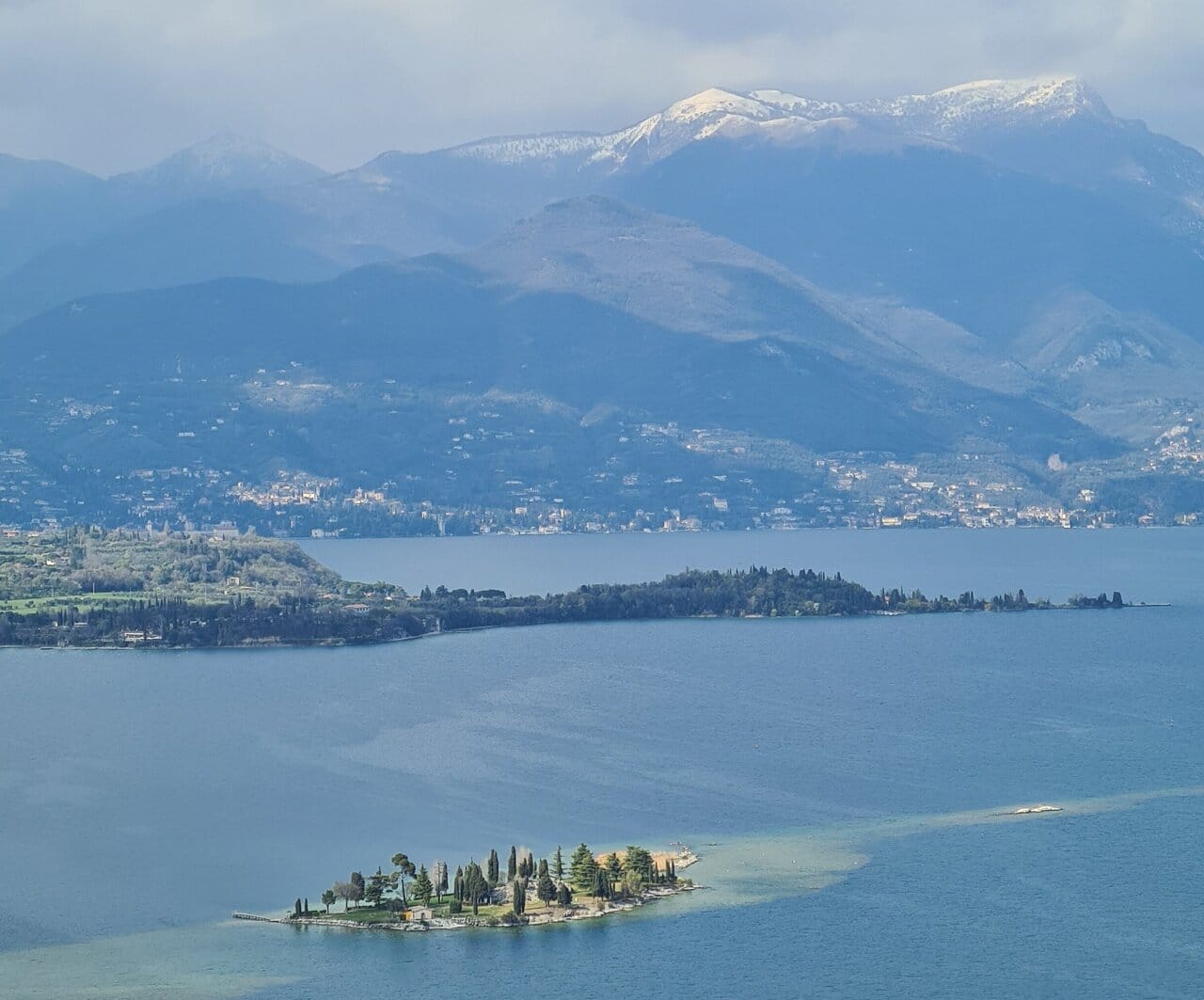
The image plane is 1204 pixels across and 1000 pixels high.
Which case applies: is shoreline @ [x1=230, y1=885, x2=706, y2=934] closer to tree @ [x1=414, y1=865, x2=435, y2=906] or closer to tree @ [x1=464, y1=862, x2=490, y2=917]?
tree @ [x1=464, y1=862, x2=490, y2=917]

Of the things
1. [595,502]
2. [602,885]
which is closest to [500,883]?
[602,885]

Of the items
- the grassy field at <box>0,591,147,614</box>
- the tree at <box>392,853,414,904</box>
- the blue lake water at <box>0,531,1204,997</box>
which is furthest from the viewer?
the grassy field at <box>0,591,147,614</box>

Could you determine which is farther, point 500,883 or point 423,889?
point 500,883

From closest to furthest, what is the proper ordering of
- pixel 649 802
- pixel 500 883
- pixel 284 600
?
pixel 500 883 → pixel 649 802 → pixel 284 600

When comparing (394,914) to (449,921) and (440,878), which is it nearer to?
(449,921)

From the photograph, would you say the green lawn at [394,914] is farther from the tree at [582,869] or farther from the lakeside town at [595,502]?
the lakeside town at [595,502]

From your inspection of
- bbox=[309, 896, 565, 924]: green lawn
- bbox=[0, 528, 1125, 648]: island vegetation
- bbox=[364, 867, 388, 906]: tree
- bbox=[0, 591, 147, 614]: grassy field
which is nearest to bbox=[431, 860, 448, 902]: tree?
bbox=[309, 896, 565, 924]: green lawn
